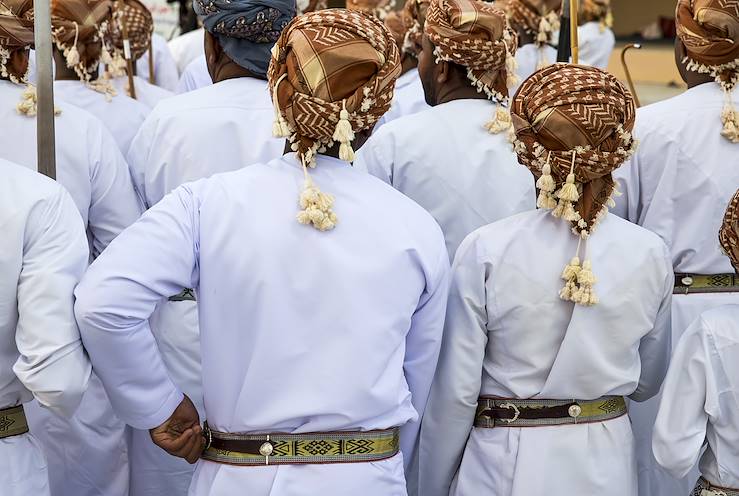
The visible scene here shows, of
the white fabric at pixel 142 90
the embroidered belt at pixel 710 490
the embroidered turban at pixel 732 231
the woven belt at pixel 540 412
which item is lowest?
the white fabric at pixel 142 90

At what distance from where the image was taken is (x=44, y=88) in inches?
110

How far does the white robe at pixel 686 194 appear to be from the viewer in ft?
11.8

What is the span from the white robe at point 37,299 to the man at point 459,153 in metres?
1.30

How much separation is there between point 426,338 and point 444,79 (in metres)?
1.22

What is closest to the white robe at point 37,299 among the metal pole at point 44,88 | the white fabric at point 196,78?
the metal pole at point 44,88

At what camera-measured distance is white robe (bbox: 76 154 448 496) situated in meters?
2.33

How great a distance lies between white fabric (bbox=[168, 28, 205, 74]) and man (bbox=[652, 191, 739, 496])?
13.1ft

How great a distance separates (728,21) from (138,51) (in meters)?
2.71

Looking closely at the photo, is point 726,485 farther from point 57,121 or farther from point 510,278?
point 57,121

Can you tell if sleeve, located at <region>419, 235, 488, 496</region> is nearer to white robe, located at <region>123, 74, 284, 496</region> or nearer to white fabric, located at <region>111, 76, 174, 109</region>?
white robe, located at <region>123, 74, 284, 496</region>

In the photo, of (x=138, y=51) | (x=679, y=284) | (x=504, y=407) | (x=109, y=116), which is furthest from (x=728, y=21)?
(x=138, y=51)

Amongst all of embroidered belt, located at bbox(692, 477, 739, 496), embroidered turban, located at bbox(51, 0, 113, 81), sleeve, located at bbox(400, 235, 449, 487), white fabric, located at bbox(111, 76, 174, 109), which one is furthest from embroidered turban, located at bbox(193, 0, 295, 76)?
embroidered belt, located at bbox(692, 477, 739, 496)

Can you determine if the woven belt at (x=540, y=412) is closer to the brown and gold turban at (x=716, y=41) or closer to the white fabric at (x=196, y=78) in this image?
the brown and gold turban at (x=716, y=41)

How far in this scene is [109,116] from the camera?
4.18 meters
